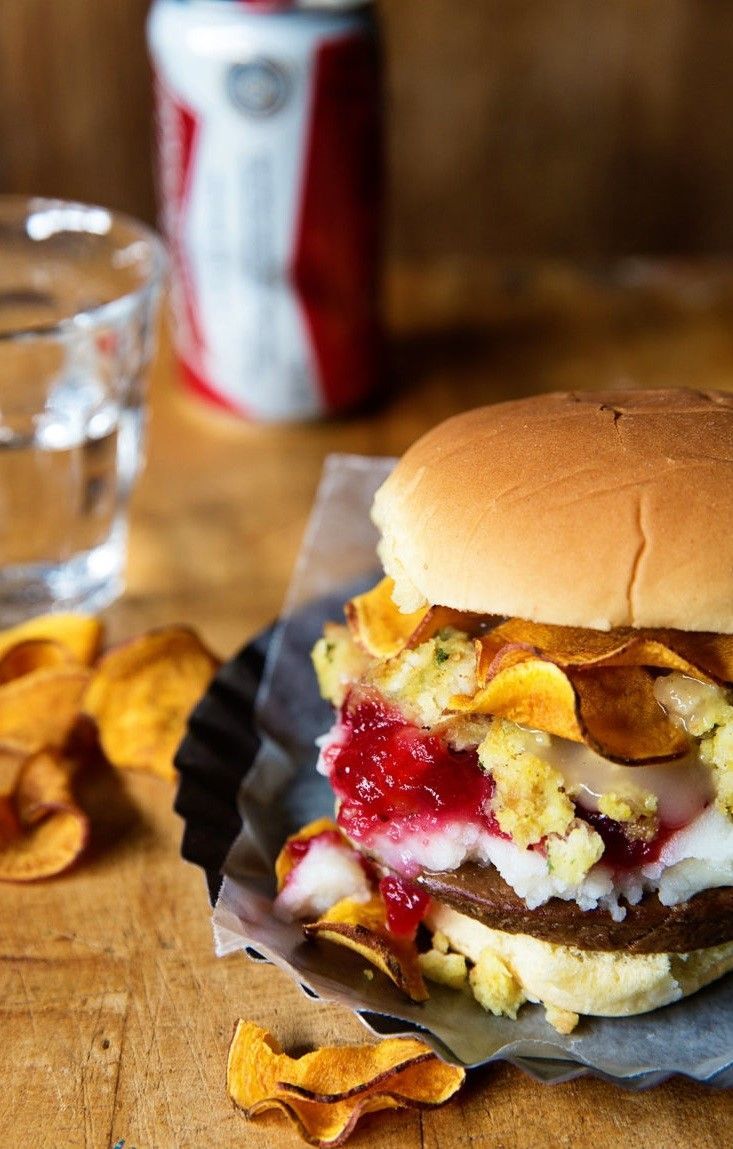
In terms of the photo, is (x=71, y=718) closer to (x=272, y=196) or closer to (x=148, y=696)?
(x=148, y=696)

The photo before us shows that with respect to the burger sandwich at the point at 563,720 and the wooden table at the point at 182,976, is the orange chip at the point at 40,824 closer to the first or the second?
the wooden table at the point at 182,976

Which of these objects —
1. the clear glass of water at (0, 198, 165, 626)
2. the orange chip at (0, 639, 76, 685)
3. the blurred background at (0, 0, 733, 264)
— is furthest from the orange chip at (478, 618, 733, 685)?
the blurred background at (0, 0, 733, 264)

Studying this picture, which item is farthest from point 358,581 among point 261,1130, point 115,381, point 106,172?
point 106,172

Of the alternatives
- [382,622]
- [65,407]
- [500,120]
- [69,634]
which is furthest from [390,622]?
[500,120]

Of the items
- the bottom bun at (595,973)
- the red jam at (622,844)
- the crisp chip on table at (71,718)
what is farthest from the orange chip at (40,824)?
the red jam at (622,844)

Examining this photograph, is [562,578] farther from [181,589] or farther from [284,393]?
[284,393]
